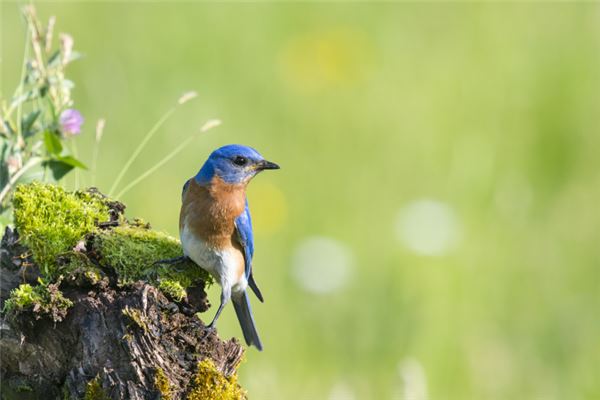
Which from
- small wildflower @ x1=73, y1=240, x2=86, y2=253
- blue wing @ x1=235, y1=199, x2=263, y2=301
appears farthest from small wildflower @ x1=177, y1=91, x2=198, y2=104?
small wildflower @ x1=73, y1=240, x2=86, y2=253

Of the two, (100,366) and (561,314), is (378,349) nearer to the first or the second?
(561,314)

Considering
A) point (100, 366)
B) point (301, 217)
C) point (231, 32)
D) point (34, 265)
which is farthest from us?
point (231, 32)

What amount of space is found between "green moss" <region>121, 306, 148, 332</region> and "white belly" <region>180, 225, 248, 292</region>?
807mm

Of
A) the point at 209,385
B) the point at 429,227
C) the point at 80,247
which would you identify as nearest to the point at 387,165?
the point at 429,227

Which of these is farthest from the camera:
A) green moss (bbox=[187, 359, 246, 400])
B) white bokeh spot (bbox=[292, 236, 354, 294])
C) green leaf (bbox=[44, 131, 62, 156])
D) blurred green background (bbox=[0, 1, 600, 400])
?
white bokeh spot (bbox=[292, 236, 354, 294])

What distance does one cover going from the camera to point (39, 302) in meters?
3.54

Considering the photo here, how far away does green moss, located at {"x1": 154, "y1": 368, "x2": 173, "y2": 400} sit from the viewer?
3.41m

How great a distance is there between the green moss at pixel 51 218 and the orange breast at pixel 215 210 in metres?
0.55

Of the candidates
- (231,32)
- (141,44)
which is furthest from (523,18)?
(141,44)

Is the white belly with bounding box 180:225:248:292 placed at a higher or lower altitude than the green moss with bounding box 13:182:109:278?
lower

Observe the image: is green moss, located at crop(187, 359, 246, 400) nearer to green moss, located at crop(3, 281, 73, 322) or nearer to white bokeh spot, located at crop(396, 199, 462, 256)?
green moss, located at crop(3, 281, 73, 322)

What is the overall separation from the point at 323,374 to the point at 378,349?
425 mm

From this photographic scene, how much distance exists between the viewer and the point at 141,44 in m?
10.3

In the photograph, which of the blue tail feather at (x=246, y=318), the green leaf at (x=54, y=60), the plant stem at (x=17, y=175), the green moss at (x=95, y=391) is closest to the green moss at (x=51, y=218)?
the plant stem at (x=17, y=175)
